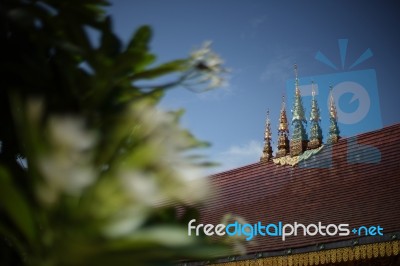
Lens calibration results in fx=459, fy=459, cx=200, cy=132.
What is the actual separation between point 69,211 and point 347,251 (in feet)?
14.4

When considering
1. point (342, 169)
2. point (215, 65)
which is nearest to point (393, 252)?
point (342, 169)

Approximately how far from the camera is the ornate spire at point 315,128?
6.29 m

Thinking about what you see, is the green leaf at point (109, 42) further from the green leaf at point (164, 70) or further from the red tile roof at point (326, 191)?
the red tile roof at point (326, 191)

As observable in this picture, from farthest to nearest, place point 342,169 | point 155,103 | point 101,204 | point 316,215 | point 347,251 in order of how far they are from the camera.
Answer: point 342,169, point 316,215, point 347,251, point 155,103, point 101,204

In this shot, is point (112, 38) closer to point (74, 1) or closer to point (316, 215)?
point (74, 1)

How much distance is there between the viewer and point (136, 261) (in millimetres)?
469

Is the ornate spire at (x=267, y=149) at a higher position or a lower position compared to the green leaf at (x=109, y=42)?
higher

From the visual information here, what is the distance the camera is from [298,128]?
6.89 m

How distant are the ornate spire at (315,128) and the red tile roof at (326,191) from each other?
274 mm

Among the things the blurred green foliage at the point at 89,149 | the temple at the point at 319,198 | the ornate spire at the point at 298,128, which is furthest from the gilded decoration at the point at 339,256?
the blurred green foliage at the point at 89,149

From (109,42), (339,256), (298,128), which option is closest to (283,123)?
(298,128)

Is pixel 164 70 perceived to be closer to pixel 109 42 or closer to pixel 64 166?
pixel 109 42

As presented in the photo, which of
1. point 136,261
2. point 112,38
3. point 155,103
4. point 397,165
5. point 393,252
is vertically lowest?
point 136,261

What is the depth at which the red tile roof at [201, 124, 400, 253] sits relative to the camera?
484cm
